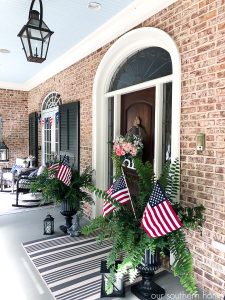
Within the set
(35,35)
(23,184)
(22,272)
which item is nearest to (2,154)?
(23,184)

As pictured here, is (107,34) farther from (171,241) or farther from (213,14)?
(171,241)

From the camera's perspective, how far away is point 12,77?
7242mm

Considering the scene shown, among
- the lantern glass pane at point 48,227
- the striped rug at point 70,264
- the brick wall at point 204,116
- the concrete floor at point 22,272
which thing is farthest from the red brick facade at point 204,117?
the lantern glass pane at point 48,227

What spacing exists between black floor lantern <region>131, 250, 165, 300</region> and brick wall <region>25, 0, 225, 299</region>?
0.49 meters

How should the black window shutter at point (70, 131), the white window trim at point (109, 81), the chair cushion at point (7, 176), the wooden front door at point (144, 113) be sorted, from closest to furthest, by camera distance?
the white window trim at point (109, 81), the wooden front door at point (144, 113), the black window shutter at point (70, 131), the chair cushion at point (7, 176)

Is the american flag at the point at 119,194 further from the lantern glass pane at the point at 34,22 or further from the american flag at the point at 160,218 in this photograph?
the lantern glass pane at the point at 34,22

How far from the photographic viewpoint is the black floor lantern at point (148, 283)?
237cm

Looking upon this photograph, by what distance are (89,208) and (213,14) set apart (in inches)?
142

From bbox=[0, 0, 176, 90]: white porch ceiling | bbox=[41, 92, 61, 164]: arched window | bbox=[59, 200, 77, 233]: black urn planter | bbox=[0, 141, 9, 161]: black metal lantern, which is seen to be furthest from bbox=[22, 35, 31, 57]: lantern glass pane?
bbox=[0, 141, 9, 161]: black metal lantern

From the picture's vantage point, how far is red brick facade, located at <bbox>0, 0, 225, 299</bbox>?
7.79ft

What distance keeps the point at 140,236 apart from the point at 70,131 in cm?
339

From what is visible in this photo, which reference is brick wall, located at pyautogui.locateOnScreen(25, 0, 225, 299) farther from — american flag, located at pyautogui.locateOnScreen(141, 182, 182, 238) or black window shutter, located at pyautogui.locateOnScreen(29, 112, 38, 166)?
black window shutter, located at pyautogui.locateOnScreen(29, 112, 38, 166)

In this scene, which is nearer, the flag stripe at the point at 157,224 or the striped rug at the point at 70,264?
the flag stripe at the point at 157,224

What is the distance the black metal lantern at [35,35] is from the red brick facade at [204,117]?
1.38 metres
